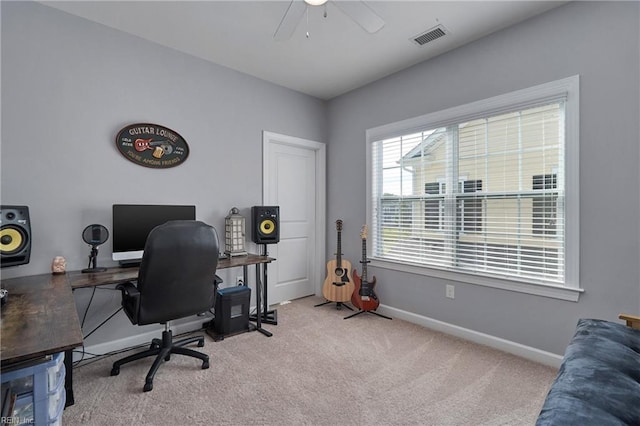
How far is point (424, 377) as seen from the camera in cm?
209

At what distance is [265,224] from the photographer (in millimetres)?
3176

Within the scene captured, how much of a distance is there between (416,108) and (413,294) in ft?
6.42

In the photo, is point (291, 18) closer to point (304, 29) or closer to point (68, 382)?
point (304, 29)

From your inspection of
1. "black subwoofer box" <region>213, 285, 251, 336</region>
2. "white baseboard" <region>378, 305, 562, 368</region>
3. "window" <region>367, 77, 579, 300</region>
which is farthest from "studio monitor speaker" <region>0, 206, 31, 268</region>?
"white baseboard" <region>378, 305, 562, 368</region>

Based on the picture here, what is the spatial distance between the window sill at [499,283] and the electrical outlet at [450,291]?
0.08m

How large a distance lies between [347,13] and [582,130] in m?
1.85

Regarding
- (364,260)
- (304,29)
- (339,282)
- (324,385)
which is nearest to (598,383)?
(324,385)

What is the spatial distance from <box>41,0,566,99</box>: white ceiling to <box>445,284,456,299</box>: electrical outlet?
226 centimetres

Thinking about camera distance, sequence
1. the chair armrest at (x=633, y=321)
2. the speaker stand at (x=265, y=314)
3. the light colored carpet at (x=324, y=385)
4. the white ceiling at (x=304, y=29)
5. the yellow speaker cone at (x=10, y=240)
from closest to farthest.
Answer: the chair armrest at (x=633, y=321)
the light colored carpet at (x=324, y=385)
the yellow speaker cone at (x=10, y=240)
the white ceiling at (x=304, y=29)
the speaker stand at (x=265, y=314)

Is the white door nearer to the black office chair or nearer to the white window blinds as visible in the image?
the white window blinds

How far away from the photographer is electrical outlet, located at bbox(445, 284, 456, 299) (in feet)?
9.25

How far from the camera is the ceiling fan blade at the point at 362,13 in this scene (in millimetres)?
1726

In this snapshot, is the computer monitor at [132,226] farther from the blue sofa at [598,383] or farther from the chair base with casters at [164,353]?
the blue sofa at [598,383]

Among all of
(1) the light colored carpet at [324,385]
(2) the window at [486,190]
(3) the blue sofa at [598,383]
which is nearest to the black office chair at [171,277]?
(1) the light colored carpet at [324,385]
